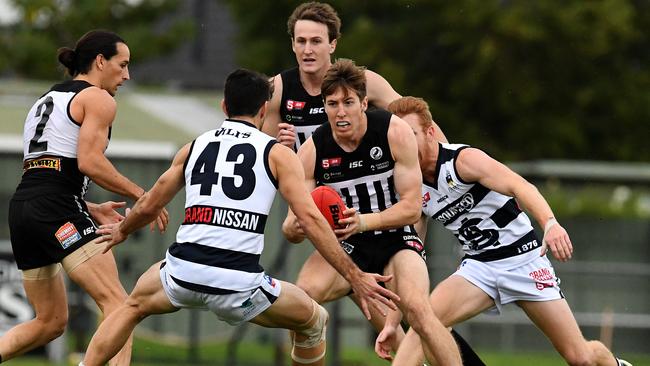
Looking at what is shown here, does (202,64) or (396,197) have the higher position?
(396,197)

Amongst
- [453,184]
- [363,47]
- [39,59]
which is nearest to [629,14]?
[363,47]

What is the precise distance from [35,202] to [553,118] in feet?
60.8

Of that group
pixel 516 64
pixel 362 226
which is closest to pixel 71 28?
pixel 516 64

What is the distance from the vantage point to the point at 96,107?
9727 millimetres

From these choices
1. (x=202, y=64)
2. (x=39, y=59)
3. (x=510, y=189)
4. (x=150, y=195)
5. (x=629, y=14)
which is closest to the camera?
(x=150, y=195)

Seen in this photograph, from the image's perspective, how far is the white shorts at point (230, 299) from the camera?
8.78 metres

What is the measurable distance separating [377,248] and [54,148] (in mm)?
2291

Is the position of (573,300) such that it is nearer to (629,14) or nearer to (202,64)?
→ (629,14)

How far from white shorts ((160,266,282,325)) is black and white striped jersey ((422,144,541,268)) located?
1.66 metres

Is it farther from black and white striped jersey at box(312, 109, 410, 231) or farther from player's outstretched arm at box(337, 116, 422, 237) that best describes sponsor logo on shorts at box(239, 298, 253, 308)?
black and white striped jersey at box(312, 109, 410, 231)

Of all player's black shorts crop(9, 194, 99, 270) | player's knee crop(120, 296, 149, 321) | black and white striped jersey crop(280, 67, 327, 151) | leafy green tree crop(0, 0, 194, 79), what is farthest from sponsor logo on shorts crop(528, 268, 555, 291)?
leafy green tree crop(0, 0, 194, 79)

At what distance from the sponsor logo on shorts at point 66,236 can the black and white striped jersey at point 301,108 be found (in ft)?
5.95

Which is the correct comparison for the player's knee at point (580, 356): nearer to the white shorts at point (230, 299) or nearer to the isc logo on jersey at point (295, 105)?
the white shorts at point (230, 299)

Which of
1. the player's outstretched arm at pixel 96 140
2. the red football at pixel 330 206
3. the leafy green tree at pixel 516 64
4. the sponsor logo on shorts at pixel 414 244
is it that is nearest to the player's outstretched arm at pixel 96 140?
the player's outstretched arm at pixel 96 140
